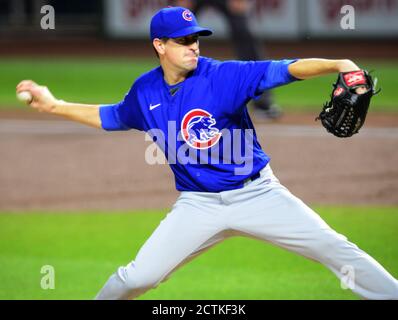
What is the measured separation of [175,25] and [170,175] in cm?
529

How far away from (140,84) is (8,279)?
2289 mm

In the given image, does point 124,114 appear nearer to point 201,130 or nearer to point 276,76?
point 201,130

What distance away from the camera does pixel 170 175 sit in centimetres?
1024

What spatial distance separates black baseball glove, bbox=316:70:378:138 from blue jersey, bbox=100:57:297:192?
1.27ft

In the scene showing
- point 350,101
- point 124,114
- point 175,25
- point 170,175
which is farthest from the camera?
point 170,175

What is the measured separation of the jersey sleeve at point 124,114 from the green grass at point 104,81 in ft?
26.7

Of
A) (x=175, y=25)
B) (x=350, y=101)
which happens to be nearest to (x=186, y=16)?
(x=175, y=25)

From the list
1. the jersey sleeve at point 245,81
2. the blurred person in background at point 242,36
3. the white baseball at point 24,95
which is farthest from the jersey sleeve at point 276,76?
the blurred person in background at point 242,36

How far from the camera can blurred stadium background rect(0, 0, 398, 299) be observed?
6809 mm

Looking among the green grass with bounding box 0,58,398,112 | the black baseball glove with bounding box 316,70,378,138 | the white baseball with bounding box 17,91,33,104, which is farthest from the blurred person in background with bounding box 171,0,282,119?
the black baseball glove with bounding box 316,70,378,138

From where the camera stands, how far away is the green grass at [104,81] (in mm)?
14148

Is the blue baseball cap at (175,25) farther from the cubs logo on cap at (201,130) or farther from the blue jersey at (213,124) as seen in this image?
the cubs logo on cap at (201,130)

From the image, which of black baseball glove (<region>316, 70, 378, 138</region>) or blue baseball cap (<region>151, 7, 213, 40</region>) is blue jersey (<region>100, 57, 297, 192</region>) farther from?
black baseball glove (<region>316, 70, 378, 138</region>)
